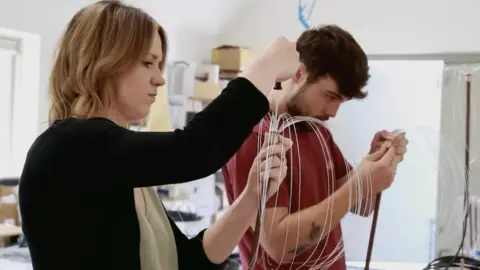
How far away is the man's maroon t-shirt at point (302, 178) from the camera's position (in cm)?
95

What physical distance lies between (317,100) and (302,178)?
0.16 meters

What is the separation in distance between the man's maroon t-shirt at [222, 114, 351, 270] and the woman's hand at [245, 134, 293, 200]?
2.1 inches

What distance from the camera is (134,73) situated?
727 millimetres

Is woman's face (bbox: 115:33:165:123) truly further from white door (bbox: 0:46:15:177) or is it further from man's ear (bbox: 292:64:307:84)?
white door (bbox: 0:46:15:177)

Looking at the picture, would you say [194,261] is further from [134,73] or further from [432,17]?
[432,17]

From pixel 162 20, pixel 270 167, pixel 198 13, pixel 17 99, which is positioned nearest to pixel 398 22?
pixel 198 13

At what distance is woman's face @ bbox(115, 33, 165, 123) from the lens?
2.39ft

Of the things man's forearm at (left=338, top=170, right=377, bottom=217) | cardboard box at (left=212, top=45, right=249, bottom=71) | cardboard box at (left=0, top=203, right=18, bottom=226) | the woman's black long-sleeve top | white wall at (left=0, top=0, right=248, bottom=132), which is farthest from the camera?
cardboard box at (left=212, top=45, right=249, bottom=71)

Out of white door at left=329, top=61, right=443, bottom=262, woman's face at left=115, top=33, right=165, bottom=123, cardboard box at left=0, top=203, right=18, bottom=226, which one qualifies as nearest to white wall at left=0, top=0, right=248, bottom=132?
cardboard box at left=0, top=203, right=18, bottom=226

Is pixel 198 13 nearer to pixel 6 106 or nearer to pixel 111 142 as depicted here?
pixel 6 106

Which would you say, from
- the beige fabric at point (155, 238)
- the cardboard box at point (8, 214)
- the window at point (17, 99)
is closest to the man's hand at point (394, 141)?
the beige fabric at point (155, 238)

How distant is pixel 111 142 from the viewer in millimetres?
645

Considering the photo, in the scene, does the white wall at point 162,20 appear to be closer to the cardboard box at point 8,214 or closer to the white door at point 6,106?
the white door at point 6,106

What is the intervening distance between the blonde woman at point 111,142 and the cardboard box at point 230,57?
2.56 m
